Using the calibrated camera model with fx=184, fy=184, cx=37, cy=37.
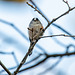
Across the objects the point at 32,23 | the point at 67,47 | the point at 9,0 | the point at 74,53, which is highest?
the point at 9,0

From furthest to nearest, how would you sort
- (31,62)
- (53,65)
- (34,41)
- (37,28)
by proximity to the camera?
(53,65), (31,62), (37,28), (34,41)

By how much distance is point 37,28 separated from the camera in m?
1.66

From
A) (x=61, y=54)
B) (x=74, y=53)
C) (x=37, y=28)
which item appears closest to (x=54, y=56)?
(x=61, y=54)

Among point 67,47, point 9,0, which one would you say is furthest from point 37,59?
point 9,0

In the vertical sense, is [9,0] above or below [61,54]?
above

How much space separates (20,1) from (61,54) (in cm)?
217

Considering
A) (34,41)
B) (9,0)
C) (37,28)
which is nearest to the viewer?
(34,41)

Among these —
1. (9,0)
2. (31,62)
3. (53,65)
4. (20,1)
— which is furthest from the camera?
(9,0)

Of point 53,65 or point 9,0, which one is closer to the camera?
point 53,65

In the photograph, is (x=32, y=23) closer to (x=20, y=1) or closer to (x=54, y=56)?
(x=54, y=56)

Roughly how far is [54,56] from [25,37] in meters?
0.43

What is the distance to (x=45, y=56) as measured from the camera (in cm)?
209

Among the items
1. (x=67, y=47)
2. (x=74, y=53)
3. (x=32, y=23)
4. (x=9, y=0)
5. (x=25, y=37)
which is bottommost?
(x=74, y=53)

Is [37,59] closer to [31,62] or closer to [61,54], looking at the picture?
[31,62]
